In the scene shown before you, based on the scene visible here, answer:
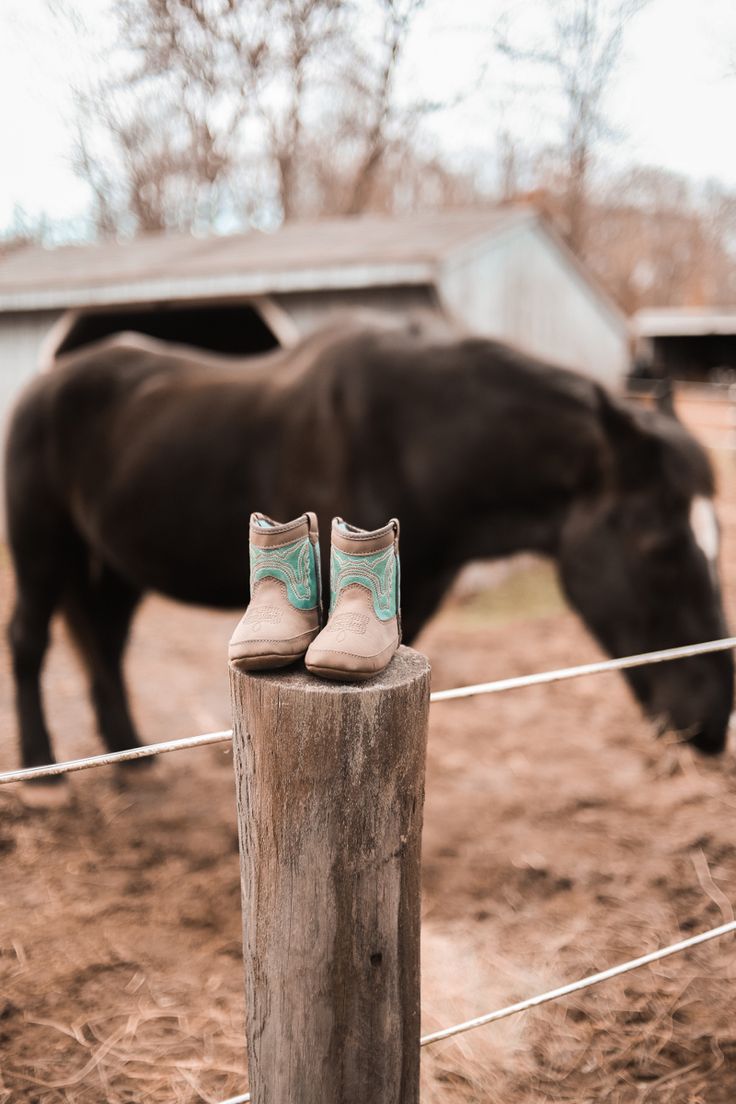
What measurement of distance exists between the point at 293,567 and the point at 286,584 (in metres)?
0.03

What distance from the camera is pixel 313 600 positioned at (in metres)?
1.13

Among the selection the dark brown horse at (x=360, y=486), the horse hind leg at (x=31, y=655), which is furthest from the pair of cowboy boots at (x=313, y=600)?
the horse hind leg at (x=31, y=655)

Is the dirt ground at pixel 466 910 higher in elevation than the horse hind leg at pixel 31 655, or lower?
lower

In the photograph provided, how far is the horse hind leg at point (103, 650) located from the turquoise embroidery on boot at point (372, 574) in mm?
2564

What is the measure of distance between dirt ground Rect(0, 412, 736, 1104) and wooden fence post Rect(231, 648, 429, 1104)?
0.81 metres

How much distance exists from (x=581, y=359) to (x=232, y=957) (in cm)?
798

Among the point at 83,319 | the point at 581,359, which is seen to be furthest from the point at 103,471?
the point at 581,359

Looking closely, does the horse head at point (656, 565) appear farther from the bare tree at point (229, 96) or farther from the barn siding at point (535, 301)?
the barn siding at point (535, 301)

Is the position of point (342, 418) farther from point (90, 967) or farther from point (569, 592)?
point (90, 967)

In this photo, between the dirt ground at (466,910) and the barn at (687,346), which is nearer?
the dirt ground at (466,910)

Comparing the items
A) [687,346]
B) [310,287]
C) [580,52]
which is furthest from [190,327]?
[687,346]

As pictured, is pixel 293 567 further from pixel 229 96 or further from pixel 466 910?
pixel 229 96

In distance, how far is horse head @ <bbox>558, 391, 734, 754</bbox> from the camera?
255 cm

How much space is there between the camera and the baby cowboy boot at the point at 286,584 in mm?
1038
